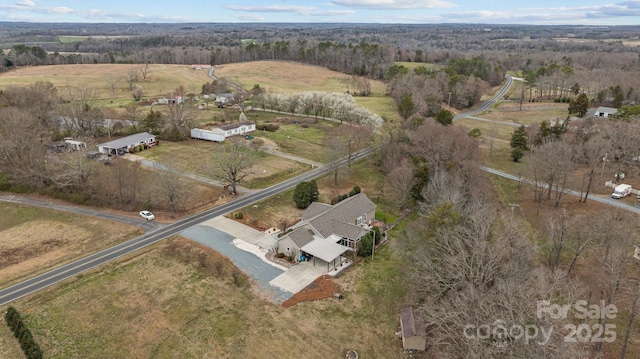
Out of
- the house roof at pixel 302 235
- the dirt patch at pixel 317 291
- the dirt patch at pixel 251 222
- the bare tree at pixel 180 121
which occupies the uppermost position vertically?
the bare tree at pixel 180 121

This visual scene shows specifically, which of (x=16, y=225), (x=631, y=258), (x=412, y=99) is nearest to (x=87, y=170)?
(x=16, y=225)

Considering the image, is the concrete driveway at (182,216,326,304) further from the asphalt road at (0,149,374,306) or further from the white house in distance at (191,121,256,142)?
the white house in distance at (191,121,256,142)

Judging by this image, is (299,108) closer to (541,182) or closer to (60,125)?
(60,125)

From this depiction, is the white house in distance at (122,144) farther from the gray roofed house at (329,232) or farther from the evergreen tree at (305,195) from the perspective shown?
the gray roofed house at (329,232)

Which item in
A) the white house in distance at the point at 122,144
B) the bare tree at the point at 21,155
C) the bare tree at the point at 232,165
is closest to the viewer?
the bare tree at the point at 21,155

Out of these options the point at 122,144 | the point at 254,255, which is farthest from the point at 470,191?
the point at 122,144

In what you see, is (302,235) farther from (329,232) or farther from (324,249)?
(329,232)

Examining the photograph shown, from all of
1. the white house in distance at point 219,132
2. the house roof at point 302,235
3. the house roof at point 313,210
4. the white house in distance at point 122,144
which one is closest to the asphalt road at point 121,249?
the house roof at point 313,210
